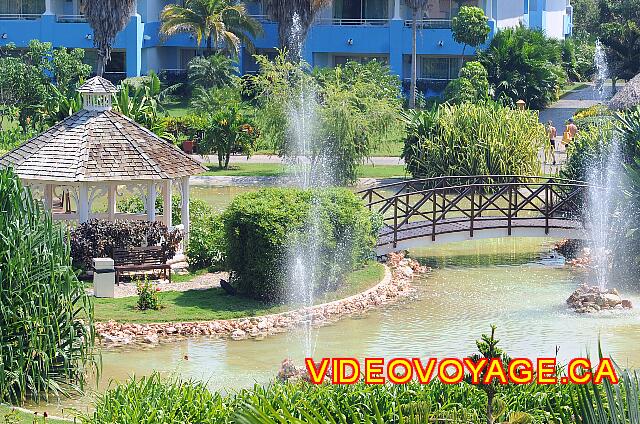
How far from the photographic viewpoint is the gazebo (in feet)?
73.2

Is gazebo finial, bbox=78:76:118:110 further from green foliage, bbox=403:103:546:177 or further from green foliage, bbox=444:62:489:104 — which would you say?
green foliage, bbox=444:62:489:104

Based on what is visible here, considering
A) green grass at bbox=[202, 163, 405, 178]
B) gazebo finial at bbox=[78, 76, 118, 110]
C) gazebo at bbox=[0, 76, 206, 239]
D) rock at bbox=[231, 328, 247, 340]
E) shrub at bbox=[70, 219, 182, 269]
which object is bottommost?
rock at bbox=[231, 328, 247, 340]

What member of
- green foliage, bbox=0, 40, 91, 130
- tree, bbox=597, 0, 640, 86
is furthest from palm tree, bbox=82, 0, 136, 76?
tree, bbox=597, 0, 640, 86

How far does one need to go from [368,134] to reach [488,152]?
352 cm

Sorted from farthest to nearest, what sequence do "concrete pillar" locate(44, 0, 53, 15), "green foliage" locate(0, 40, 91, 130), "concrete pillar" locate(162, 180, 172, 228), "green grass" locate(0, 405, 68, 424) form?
"concrete pillar" locate(44, 0, 53, 15), "green foliage" locate(0, 40, 91, 130), "concrete pillar" locate(162, 180, 172, 228), "green grass" locate(0, 405, 68, 424)

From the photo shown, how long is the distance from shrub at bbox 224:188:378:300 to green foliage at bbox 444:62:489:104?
25916mm

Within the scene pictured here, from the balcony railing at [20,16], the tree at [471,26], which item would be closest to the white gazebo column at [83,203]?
the tree at [471,26]

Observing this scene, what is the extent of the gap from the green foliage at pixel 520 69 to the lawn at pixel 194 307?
30.5 m

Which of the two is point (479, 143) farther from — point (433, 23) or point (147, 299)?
point (433, 23)

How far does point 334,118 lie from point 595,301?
44.4 ft

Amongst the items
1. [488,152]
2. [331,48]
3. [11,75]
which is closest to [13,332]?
[488,152]

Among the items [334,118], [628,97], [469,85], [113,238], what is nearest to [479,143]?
[334,118]

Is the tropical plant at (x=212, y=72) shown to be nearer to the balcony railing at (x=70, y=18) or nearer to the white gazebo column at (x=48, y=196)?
the balcony railing at (x=70, y=18)

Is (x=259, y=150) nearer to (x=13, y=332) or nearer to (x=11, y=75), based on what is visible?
(x=11, y=75)
